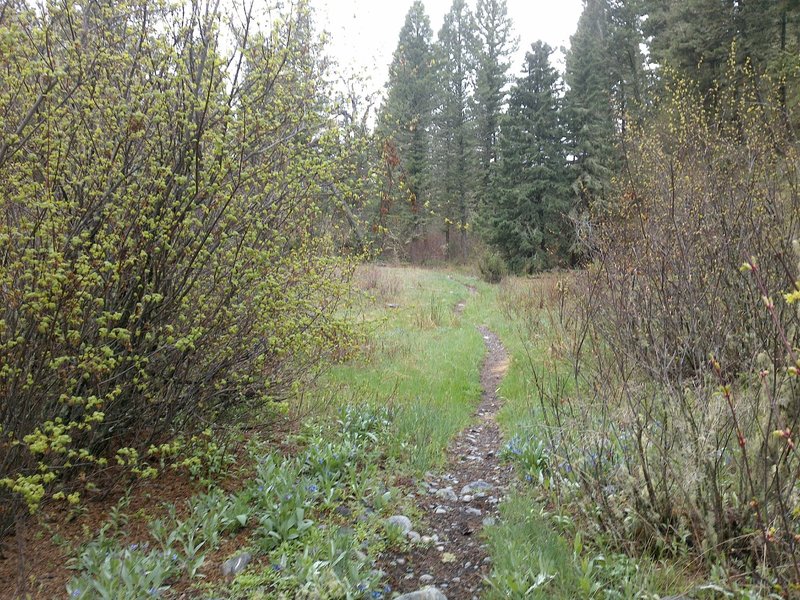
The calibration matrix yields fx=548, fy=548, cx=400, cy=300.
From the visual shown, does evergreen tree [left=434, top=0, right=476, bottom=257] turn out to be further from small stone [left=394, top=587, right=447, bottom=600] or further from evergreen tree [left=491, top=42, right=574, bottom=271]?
small stone [left=394, top=587, right=447, bottom=600]

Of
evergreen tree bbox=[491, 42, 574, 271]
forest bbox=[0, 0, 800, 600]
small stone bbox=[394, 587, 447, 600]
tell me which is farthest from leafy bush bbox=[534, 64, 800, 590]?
evergreen tree bbox=[491, 42, 574, 271]

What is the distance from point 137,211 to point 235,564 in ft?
6.91

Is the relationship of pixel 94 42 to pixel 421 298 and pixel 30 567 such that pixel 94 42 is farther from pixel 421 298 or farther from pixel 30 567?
pixel 421 298

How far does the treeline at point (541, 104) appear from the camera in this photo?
14.1 meters

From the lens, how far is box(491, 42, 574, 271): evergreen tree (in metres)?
24.2

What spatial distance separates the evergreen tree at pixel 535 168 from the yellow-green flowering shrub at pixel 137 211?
21.3 meters

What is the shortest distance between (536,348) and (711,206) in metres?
4.15

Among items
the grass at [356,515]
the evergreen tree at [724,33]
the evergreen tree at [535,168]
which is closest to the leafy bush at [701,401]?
the grass at [356,515]

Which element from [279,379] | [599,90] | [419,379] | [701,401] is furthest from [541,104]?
[701,401]

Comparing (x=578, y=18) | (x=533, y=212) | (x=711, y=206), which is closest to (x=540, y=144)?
(x=533, y=212)

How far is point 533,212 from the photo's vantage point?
2483 cm

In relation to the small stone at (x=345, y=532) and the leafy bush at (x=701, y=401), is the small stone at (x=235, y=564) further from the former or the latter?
the leafy bush at (x=701, y=401)

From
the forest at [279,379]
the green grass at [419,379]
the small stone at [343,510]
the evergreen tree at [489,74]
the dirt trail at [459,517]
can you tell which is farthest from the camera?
the evergreen tree at [489,74]

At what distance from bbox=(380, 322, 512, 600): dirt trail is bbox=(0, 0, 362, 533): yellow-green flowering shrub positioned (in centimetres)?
160
